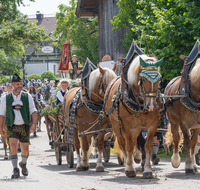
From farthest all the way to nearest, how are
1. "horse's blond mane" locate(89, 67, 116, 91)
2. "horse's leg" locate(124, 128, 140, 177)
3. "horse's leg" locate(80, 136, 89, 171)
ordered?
"horse's leg" locate(80, 136, 89, 171) < "horse's blond mane" locate(89, 67, 116, 91) < "horse's leg" locate(124, 128, 140, 177)

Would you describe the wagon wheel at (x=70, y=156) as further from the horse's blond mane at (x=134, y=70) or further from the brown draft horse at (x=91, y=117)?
the horse's blond mane at (x=134, y=70)

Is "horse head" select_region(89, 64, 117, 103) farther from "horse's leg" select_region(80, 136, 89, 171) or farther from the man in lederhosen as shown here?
the man in lederhosen

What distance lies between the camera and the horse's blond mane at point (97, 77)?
915cm

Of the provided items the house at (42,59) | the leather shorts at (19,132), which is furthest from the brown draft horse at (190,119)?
the house at (42,59)

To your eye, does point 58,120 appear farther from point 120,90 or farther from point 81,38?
point 81,38

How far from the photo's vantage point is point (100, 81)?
9242 millimetres

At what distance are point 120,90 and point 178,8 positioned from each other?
5743 mm

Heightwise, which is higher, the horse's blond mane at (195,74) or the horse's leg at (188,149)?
the horse's blond mane at (195,74)

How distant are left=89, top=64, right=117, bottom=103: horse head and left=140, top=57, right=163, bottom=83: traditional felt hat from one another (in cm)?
207

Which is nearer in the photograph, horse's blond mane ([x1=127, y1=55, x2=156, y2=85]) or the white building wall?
horse's blond mane ([x1=127, y1=55, x2=156, y2=85])

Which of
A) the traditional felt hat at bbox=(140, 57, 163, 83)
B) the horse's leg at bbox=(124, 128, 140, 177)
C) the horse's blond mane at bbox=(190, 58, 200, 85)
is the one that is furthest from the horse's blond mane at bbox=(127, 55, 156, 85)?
the horse's blond mane at bbox=(190, 58, 200, 85)

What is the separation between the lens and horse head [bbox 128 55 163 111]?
691 cm

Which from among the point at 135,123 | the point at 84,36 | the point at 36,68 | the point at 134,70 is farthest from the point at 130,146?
the point at 36,68

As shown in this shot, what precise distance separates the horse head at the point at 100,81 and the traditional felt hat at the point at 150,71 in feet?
6.78
